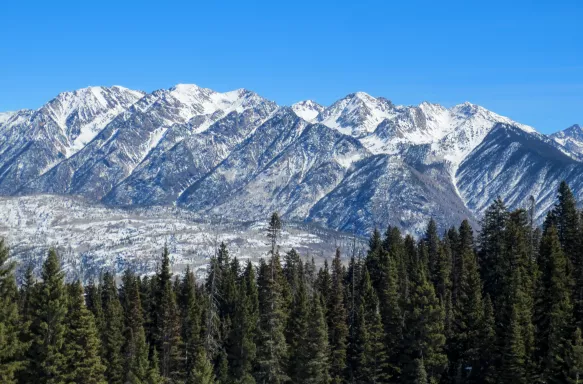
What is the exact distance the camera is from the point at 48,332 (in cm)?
5641

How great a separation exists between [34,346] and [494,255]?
7307 centimetres

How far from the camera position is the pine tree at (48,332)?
56031mm

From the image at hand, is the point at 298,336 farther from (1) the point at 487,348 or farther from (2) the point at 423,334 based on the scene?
(1) the point at 487,348

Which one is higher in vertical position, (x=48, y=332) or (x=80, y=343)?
(x=48, y=332)

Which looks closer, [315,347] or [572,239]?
[315,347]

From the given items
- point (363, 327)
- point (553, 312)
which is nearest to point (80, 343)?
point (363, 327)

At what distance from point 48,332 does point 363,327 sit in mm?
43547

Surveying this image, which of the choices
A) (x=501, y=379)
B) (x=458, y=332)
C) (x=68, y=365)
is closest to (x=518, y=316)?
(x=501, y=379)

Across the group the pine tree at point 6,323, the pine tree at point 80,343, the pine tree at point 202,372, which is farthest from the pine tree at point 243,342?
the pine tree at point 6,323

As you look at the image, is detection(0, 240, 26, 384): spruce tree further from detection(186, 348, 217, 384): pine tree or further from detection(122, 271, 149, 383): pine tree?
detection(186, 348, 217, 384): pine tree

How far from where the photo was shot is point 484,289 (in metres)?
105

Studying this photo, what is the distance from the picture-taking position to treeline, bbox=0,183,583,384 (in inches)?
2899

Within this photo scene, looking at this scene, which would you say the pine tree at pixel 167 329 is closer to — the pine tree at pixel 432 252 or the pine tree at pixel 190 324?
the pine tree at pixel 190 324

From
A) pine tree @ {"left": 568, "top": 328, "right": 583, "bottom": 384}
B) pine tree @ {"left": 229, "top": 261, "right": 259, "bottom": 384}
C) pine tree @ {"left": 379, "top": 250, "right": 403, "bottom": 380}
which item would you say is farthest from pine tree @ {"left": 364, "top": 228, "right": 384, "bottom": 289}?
pine tree @ {"left": 568, "top": 328, "right": 583, "bottom": 384}
